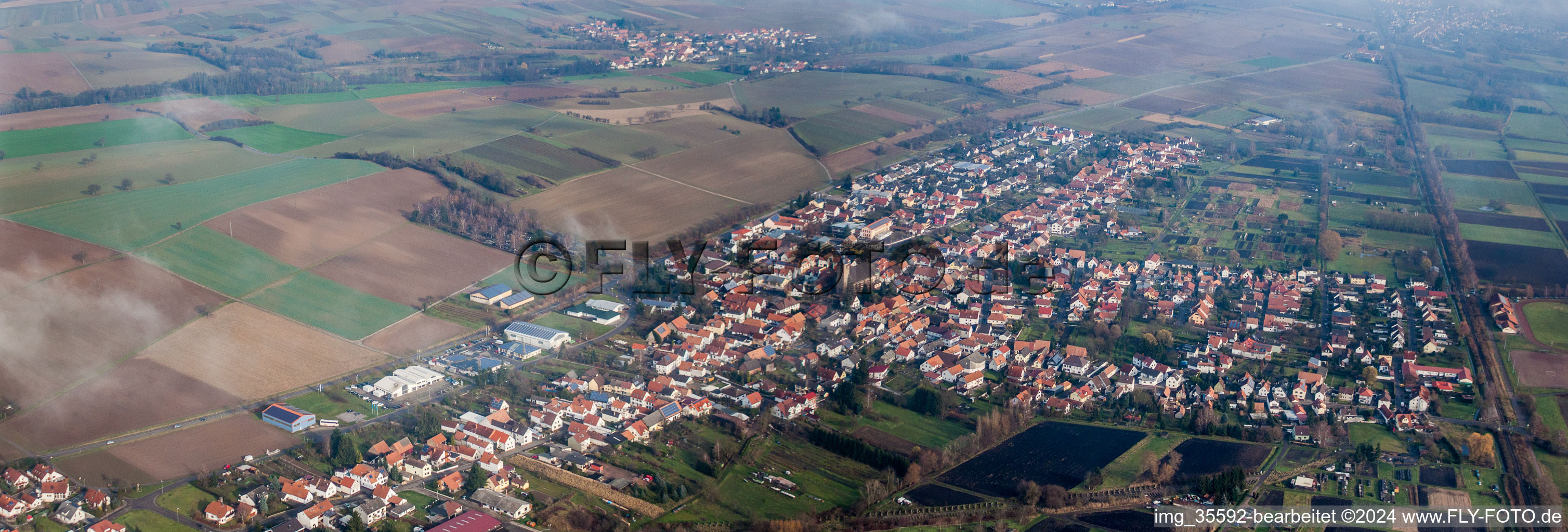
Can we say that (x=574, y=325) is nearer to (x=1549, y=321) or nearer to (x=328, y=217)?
(x=328, y=217)

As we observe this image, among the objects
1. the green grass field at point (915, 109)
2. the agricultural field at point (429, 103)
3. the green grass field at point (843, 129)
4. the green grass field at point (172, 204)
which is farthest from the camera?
the green grass field at point (915, 109)

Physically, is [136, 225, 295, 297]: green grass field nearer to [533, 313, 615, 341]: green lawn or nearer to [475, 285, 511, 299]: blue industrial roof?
[475, 285, 511, 299]: blue industrial roof

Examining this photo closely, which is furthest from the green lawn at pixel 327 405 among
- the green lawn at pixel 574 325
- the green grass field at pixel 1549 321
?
the green grass field at pixel 1549 321

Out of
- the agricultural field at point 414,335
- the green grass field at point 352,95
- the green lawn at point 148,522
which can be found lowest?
the green lawn at point 148,522

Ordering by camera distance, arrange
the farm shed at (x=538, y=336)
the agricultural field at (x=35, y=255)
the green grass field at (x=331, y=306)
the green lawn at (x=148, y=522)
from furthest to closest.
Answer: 1. the green grass field at (x=331, y=306)
2. the agricultural field at (x=35, y=255)
3. the farm shed at (x=538, y=336)
4. the green lawn at (x=148, y=522)

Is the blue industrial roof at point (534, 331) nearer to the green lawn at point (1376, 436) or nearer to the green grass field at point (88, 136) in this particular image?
the green lawn at point (1376, 436)

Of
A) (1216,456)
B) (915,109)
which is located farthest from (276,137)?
(1216,456)

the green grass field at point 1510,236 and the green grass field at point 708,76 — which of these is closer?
the green grass field at point 1510,236

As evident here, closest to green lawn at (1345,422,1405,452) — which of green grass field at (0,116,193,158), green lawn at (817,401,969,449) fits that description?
green lawn at (817,401,969,449)
